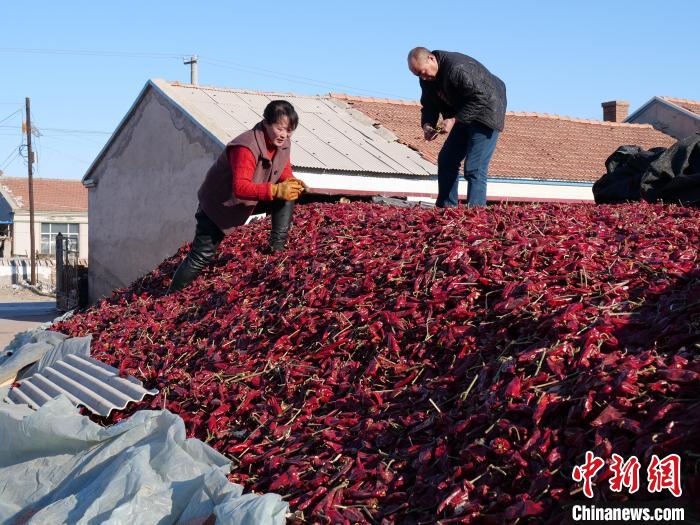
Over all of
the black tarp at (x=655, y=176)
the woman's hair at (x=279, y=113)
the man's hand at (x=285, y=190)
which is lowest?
the man's hand at (x=285, y=190)

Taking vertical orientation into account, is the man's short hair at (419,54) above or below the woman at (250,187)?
above

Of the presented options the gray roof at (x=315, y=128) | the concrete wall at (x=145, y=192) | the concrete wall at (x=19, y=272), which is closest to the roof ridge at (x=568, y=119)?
the gray roof at (x=315, y=128)

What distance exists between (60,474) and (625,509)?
2950mm

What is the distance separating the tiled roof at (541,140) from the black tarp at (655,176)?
10.5m

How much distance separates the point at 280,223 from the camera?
686cm

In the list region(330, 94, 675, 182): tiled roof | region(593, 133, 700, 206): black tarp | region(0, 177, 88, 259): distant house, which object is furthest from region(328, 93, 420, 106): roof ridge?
region(0, 177, 88, 259): distant house

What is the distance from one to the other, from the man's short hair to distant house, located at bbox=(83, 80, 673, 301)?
8840mm

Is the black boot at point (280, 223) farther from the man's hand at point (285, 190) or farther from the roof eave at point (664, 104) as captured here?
the roof eave at point (664, 104)

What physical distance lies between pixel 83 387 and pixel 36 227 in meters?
48.8

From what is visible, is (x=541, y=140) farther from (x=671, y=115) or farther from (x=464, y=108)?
(x=464, y=108)

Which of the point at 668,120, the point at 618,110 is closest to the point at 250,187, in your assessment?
→ the point at 668,120

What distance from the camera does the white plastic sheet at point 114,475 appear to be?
3551mm

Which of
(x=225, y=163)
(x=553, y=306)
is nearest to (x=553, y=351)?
(x=553, y=306)

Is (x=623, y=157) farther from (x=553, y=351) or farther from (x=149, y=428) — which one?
(x=149, y=428)
